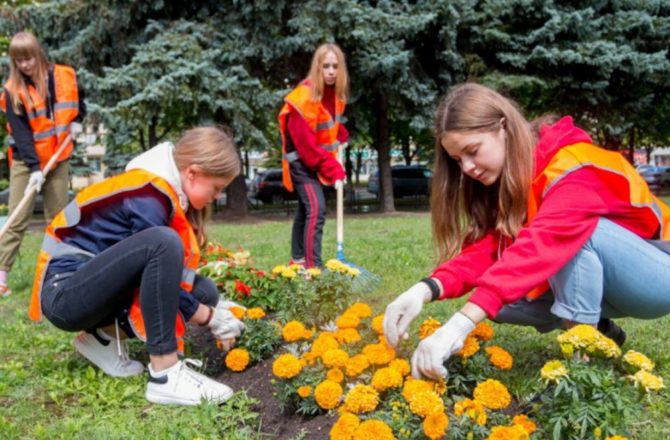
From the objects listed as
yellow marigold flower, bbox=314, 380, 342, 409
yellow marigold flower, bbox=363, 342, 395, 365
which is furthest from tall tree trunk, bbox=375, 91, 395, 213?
yellow marigold flower, bbox=314, 380, 342, 409

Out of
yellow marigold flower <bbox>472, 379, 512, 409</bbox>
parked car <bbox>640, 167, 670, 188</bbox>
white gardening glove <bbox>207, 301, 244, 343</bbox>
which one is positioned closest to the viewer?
yellow marigold flower <bbox>472, 379, 512, 409</bbox>

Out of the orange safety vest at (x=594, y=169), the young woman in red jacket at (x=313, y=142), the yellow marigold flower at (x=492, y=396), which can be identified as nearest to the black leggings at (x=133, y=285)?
the yellow marigold flower at (x=492, y=396)

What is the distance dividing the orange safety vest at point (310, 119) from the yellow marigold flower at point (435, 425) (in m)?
3.65

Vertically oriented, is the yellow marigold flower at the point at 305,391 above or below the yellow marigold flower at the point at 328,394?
below

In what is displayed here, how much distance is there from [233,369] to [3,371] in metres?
1.29

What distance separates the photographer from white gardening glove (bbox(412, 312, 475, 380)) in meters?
1.93

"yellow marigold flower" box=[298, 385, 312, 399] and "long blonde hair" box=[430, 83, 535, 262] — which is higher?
"long blonde hair" box=[430, 83, 535, 262]

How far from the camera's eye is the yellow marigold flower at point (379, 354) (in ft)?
7.20

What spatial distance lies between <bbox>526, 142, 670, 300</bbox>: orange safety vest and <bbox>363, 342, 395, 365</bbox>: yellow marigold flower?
763 mm

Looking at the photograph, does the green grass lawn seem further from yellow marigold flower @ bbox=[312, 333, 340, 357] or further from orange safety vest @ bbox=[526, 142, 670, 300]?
orange safety vest @ bbox=[526, 142, 670, 300]

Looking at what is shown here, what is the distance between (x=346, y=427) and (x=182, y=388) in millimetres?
1060

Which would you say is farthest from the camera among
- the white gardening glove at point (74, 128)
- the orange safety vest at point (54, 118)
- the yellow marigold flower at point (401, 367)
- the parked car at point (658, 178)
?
the parked car at point (658, 178)

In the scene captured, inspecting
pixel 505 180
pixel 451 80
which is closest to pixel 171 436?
→ pixel 505 180

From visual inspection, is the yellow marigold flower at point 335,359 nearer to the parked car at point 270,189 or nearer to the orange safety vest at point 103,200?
the orange safety vest at point 103,200
